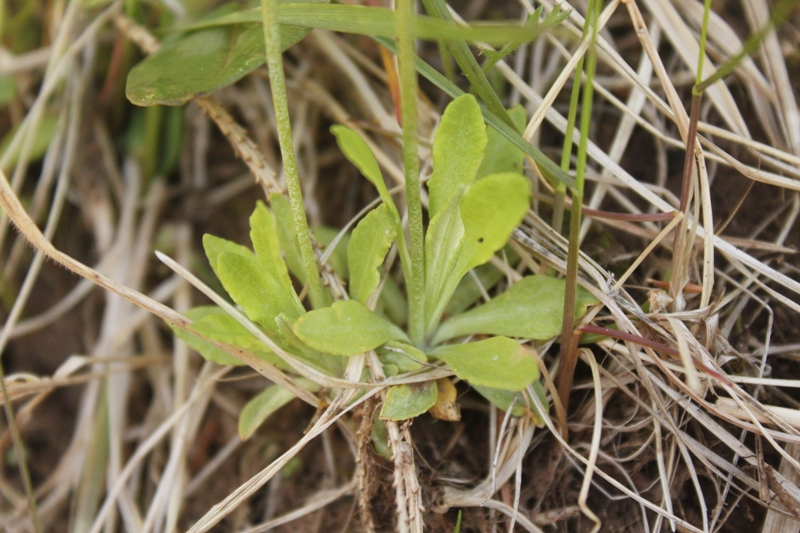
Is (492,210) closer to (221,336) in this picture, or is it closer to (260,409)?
(221,336)

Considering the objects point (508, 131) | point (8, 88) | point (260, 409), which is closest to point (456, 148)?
point (508, 131)

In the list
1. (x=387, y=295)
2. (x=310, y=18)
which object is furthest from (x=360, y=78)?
(x=387, y=295)

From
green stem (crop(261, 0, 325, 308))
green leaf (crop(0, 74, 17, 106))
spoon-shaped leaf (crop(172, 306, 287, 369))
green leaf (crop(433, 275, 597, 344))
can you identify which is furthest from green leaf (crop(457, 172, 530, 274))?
green leaf (crop(0, 74, 17, 106))

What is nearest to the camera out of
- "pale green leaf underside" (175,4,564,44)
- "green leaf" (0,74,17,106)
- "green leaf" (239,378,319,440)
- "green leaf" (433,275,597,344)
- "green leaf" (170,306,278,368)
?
"pale green leaf underside" (175,4,564,44)

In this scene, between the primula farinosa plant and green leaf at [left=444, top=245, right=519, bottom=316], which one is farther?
green leaf at [left=444, top=245, right=519, bottom=316]

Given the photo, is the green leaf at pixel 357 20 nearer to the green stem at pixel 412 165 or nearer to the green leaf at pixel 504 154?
the green stem at pixel 412 165

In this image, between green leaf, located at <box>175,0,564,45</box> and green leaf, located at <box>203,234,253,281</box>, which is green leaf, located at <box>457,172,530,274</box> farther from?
green leaf, located at <box>203,234,253,281</box>
